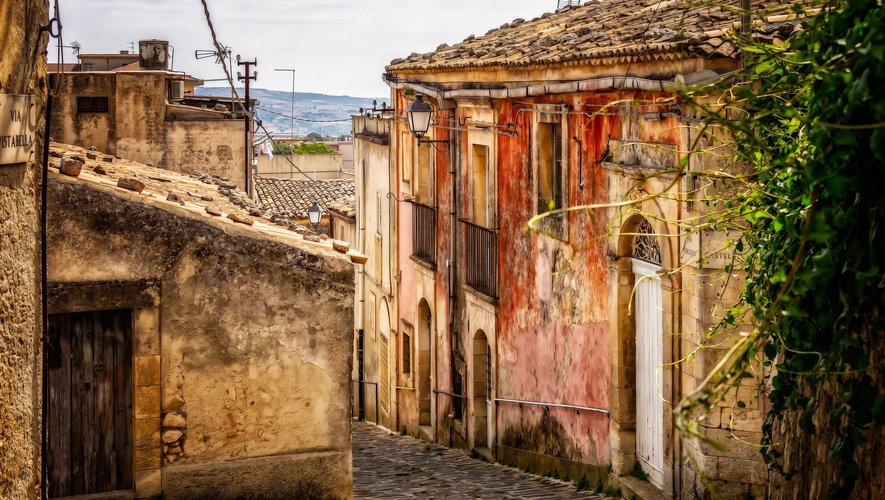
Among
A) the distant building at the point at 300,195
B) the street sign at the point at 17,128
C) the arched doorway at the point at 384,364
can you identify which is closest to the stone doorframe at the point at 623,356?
the street sign at the point at 17,128

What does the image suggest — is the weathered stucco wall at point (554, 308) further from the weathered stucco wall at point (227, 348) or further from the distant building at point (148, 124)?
the distant building at point (148, 124)

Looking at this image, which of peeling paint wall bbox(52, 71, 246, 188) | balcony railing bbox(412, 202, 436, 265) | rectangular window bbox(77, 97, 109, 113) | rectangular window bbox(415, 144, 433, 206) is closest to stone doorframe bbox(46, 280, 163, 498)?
balcony railing bbox(412, 202, 436, 265)

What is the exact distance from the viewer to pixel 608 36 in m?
13.3

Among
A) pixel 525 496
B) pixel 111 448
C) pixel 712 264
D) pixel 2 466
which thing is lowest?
pixel 525 496

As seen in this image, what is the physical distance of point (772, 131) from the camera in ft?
21.1

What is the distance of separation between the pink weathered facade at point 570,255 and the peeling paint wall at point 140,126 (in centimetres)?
418

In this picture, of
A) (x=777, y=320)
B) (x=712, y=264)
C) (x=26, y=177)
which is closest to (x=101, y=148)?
(x=712, y=264)

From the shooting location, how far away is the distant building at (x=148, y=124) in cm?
2230

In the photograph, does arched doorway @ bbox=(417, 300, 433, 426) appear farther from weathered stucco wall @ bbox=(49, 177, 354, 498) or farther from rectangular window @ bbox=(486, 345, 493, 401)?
weathered stucco wall @ bbox=(49, 177, 354, 498)

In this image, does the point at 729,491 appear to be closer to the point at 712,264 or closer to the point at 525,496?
the point at 712,264

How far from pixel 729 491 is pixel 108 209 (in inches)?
231

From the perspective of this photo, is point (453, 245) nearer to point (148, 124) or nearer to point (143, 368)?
point (148, 124)

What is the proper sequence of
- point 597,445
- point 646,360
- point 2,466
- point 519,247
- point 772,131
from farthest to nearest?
point 519,247, point 597,445, point 646,360, point 772,131, point 2,466

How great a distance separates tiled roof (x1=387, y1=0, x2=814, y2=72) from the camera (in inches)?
398
